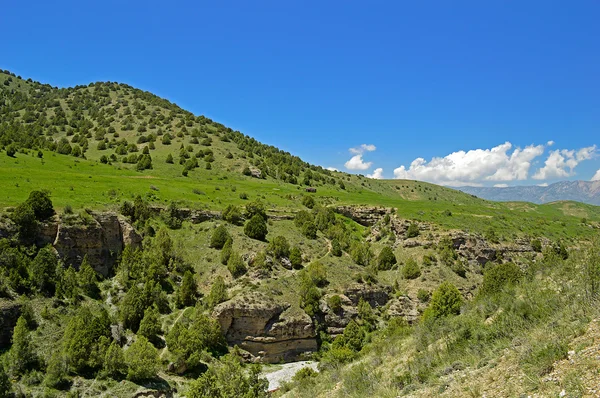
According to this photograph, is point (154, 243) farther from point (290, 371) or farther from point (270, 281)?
point (290, 371)

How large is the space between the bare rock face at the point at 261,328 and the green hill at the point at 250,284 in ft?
0.55

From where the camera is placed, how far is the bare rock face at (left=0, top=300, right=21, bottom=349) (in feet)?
100

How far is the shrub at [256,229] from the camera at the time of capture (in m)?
54.9

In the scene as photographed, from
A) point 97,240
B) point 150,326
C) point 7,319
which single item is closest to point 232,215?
point 97,240

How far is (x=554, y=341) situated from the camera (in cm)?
970

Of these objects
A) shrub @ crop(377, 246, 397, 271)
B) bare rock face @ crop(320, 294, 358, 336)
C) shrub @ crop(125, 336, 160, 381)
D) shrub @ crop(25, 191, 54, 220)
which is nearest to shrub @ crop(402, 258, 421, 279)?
shrub @ crop(377, 246, 397, 271)

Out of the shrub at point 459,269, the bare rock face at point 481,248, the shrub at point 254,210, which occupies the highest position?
the shrub at point 254,210

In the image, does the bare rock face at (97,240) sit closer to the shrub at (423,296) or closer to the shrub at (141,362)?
the shrub at (141,362)

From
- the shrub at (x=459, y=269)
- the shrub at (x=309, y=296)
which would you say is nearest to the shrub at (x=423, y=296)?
the shrub at (x=459, y=269)

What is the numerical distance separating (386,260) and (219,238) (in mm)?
27110

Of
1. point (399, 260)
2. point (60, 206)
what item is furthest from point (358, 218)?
point (60, 206)

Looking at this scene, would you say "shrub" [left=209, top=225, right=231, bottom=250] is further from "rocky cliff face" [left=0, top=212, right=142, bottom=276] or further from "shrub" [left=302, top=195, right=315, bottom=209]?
"shrub" [left=302, top=195, right=315, bottom=209]

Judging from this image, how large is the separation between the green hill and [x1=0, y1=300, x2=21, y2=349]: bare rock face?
12 centimetres

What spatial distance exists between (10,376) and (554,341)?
36.1m
